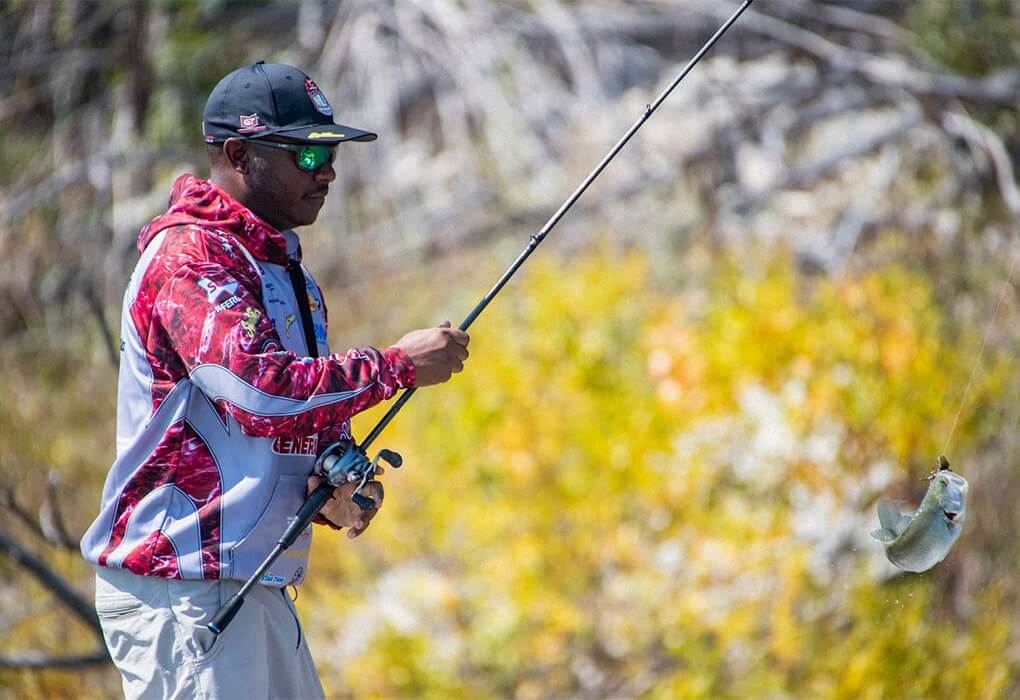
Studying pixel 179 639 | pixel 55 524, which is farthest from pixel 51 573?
pixel 179 639

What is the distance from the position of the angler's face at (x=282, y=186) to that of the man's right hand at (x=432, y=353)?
1.11 feet

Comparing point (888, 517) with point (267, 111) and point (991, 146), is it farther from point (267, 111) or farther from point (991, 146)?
point (991, 146)

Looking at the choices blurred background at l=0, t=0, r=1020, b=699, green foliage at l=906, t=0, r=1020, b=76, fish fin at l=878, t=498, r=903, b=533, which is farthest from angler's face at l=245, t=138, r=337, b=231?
green foliage at l=906, t=0, r=1020, b=76

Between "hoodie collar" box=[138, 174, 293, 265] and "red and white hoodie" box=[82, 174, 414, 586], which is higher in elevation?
"hoodie collar" box=[138, 174, 293, 265]

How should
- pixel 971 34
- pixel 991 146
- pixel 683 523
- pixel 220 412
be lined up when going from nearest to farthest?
pixel 220 412 < pixel 683 523 < pixel 991 146 < pixel 971 34

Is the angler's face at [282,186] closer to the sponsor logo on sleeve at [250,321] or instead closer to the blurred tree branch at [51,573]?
Answer: the sponsor logo on sleeve at [250,321]

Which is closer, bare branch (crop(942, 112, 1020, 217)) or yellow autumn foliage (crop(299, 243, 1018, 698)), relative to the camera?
yellow autumn foliage (crop(299, 243, 1018, 698))

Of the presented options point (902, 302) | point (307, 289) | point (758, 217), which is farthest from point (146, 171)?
point (307, 289)

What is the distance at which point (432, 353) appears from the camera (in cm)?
232

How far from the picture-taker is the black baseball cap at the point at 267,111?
7.66 feet

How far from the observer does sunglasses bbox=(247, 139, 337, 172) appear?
2.36 meters

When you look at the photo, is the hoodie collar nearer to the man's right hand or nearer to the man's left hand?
the man's right hand

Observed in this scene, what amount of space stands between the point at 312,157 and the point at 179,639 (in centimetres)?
92

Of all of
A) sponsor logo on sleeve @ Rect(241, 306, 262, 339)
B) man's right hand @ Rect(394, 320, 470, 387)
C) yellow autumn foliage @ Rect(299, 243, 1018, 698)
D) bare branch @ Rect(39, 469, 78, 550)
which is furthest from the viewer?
yellow autumn foliage @ Rect(299, 243, 1018, 698)
